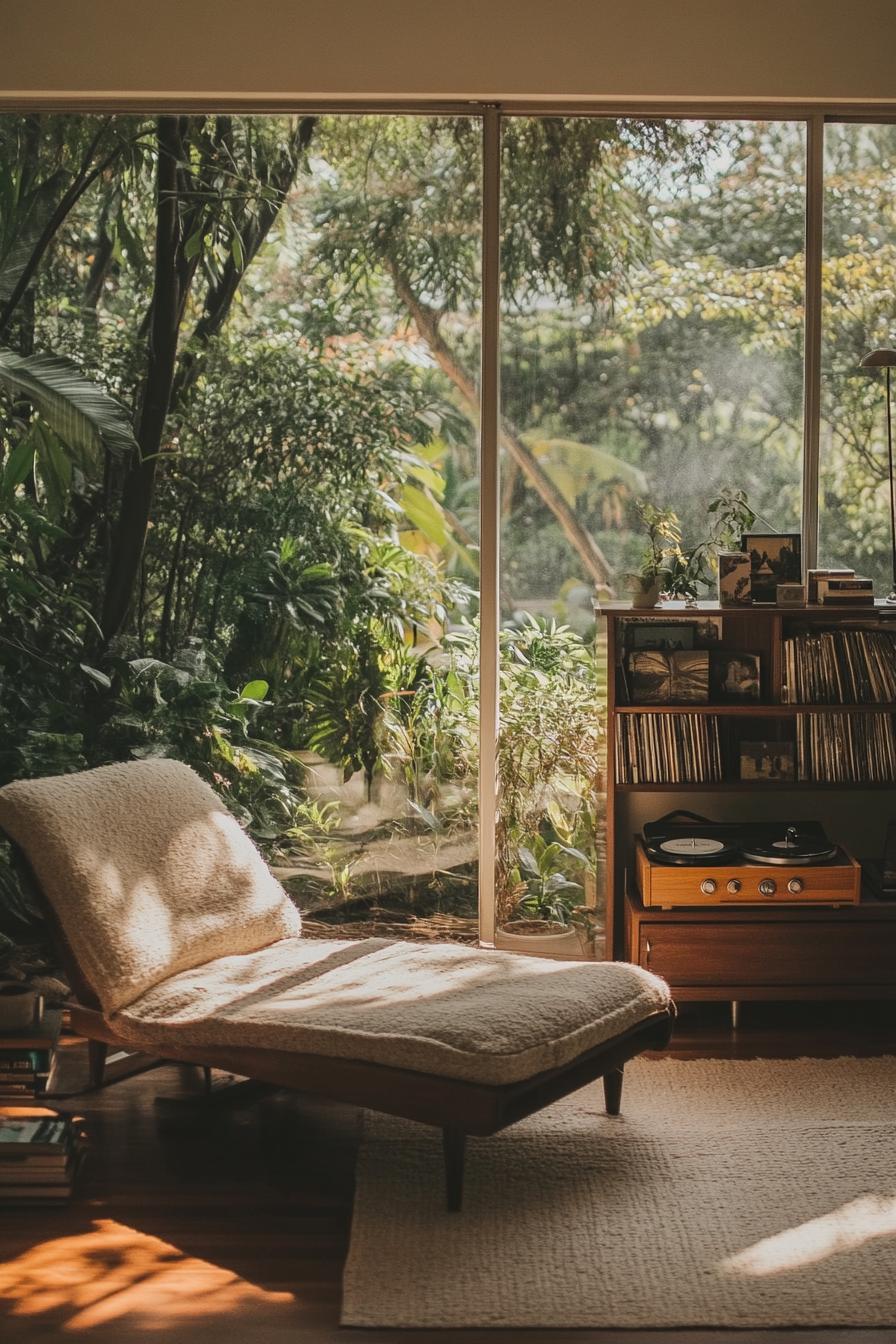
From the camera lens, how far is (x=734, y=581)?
177 inches

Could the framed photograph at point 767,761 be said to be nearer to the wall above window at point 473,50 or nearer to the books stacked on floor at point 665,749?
the books stacked on floor at point 665,749

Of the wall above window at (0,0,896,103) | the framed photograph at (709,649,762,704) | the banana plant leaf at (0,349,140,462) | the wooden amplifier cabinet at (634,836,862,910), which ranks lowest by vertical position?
the wooden amplifier cabinet at (634,836,862,910)

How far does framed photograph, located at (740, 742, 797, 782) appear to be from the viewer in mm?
4535

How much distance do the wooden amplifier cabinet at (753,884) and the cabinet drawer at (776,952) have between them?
74 mm

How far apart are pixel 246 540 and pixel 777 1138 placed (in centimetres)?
255

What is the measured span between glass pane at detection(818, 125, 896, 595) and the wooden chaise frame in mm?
1896

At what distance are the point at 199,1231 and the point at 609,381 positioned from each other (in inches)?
114

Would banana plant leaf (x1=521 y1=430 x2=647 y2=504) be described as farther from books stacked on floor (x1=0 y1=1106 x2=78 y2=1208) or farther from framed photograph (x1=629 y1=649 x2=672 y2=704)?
books stacked on floor (x1=0 y1=1106 x2=78 y2=1208)

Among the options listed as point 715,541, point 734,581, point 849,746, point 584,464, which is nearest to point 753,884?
point 849,746

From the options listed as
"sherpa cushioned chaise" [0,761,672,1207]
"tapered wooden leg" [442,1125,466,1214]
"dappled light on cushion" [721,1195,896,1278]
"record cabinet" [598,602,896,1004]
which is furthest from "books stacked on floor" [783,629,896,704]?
"tapered wooden leg" [442,1125,466,1214]

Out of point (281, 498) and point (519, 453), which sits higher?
point (519, 453)

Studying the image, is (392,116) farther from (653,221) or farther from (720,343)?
(720,343)

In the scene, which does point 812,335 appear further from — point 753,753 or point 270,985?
point 270,985

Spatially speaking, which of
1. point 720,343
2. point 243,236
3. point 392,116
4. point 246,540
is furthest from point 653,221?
point 246,540
